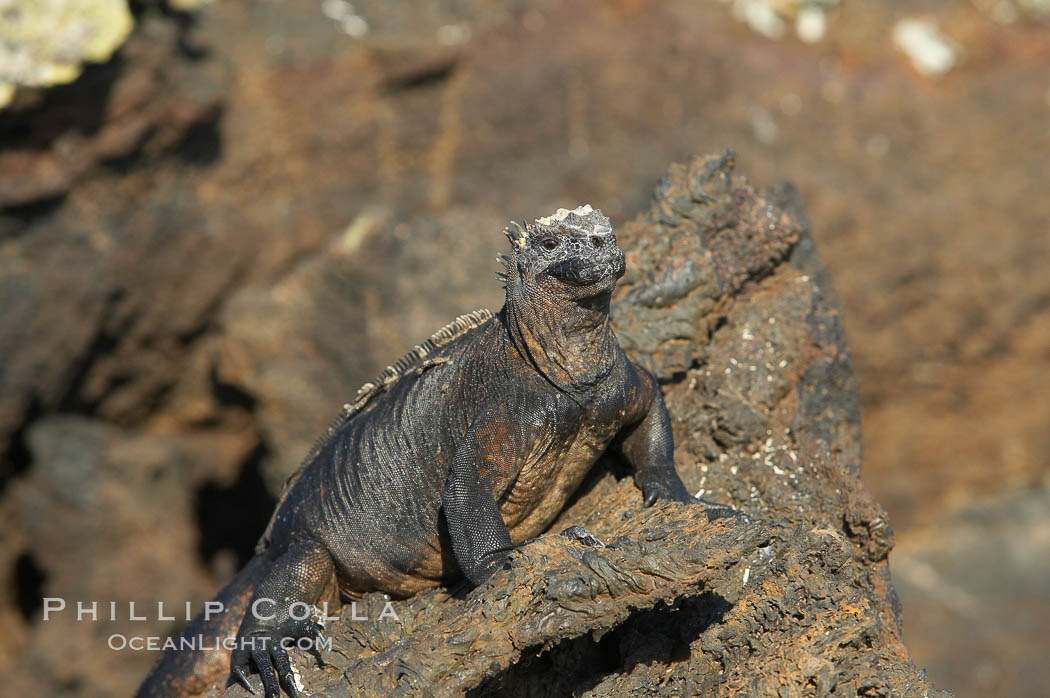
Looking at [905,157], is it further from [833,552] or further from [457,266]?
[833,552]

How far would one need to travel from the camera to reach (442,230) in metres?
9.75

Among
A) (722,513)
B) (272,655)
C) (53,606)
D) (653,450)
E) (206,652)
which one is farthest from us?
(53,606)

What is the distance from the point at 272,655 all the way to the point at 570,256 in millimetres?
1830

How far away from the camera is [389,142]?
445 inches

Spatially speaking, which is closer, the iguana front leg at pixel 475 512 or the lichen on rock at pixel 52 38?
the iguana front leg at pixel 475 512

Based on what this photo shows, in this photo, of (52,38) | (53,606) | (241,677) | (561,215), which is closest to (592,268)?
(561,215)

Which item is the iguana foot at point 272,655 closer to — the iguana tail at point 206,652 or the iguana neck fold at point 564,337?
the iguana tail at point 206,652

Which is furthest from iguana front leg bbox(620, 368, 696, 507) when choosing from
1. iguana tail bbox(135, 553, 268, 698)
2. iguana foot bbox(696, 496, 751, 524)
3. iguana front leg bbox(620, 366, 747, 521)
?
iguana tail bbox(135, 553, 268, 698)

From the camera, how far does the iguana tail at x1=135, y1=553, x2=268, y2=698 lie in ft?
15.3

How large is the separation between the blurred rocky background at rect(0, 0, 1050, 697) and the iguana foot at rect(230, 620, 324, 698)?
5.44 metres

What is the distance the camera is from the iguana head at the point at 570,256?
391 cm

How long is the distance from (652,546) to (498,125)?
26.9ft

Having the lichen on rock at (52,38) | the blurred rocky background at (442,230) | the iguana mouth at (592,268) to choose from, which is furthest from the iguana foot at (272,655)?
the lichen on rock at (52,38)

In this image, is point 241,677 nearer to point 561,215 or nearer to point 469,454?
point 469,454
